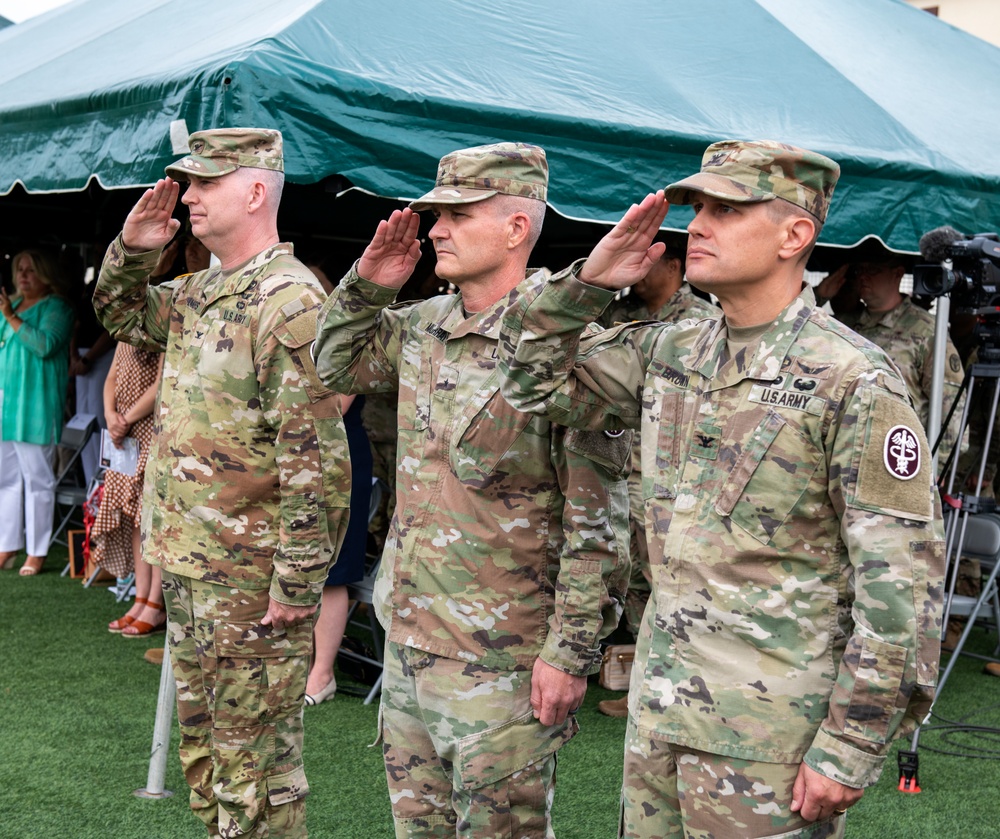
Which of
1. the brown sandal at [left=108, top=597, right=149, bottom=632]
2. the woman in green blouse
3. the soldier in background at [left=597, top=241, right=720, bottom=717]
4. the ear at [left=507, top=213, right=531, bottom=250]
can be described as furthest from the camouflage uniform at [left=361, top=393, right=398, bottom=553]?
the ear at [left=507, top=213, right=531, bottom=250]

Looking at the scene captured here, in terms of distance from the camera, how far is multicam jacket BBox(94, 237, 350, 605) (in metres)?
3.07

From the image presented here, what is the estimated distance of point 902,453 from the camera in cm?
199

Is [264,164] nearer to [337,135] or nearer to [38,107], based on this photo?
[337,135]

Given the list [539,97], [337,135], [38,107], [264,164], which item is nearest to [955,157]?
[539,97]

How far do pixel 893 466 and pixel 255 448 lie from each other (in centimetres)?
179

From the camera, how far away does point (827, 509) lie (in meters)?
2.06

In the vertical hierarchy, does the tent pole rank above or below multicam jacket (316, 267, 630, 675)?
below

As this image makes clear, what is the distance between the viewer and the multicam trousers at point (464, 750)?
254 centimetres

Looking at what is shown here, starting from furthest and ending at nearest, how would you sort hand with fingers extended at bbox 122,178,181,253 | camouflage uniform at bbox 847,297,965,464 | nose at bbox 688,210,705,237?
1. camouflage uniform at bbox 847,297,965,464
2. hand with fingers extended at bbox 122,178,181,253
3. nose at bbox 688,210,705,237

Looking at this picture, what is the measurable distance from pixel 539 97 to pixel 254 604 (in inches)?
97.8

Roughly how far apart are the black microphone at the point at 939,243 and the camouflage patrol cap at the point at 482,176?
2.40 metres

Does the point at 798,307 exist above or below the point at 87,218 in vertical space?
above

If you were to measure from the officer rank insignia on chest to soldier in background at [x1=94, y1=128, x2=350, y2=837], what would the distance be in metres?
1.38

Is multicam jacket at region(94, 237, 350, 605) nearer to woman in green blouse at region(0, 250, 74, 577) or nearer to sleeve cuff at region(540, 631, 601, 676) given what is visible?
sleeve cuff at region(540, 631, 601, 676)
